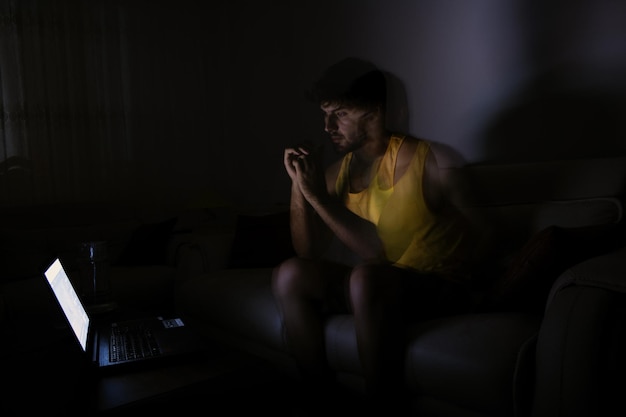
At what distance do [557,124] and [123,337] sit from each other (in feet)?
4.22

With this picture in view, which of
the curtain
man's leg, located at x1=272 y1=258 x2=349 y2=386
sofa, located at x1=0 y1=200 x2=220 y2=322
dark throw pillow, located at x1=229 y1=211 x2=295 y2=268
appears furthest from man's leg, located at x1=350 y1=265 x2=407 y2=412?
the curtain

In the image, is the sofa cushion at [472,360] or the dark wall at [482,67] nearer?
the sofa cushion at [472,360]

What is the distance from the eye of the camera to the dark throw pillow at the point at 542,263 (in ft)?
3.92

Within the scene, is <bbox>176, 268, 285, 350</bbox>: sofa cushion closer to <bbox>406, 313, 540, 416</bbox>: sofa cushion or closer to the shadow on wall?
<bbox>406, 313, 540, 416</bbox>: sofa cushion

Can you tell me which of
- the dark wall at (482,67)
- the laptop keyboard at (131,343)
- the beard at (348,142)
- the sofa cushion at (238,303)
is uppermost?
the dark wall at (482,67)

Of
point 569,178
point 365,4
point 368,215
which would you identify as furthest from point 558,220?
point 365,4

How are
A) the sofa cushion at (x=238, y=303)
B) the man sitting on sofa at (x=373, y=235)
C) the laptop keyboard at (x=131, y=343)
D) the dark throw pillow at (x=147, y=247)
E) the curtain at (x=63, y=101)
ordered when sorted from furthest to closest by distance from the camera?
the curtain at (x=63, y=101) → the dark throw pillow at (x=147, y=247) → the sofa cushion at (x=238, y=303) → the man sitting on sofa at (x=373, y=235) → the laptop keyboard at (x=131, y=343)

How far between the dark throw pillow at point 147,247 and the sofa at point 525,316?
2.51 feet

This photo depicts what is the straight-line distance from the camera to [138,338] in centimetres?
135

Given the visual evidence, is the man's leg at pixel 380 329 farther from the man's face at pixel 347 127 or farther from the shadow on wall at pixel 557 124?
the shadow on wall at pixel 557 124

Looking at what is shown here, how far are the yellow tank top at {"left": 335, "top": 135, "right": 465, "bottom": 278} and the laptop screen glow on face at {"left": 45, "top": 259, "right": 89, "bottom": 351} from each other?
0.68m

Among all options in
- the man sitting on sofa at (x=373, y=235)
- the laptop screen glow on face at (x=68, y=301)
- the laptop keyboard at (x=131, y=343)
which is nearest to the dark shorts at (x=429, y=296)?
the man sitting on sofa at (x=373, y=235)

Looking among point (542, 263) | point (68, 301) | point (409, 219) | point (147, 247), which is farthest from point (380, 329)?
point (147, 247)

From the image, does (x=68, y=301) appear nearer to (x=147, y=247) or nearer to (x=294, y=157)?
(x=294, y=157)
